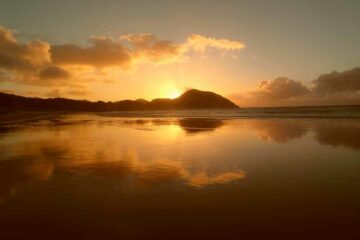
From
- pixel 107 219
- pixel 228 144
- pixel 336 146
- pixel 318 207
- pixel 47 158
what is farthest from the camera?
pixel 228 144

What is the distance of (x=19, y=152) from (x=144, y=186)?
1147 cm

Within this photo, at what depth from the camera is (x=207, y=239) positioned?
5926 millimetres

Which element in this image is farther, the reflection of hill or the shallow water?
the reflection of hill

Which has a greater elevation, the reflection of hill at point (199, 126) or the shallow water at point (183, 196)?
the reflection of hill at point (199, 126)

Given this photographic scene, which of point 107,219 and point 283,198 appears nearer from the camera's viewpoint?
point 107,219

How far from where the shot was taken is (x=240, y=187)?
9469 mm

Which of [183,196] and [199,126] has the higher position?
[199,126]

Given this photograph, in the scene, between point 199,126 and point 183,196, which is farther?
point 199,126

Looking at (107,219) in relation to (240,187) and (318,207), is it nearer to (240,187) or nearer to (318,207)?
(240,187)

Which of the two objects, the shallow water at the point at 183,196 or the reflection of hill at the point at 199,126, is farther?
the reflection of hill at the point at 199,126

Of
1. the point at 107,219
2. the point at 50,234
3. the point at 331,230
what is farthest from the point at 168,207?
the point at 331,230

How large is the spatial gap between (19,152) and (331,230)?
1718cm

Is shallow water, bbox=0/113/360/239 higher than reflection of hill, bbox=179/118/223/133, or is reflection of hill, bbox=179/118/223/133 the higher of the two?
reflection of hill, bbox=179/118/223/133

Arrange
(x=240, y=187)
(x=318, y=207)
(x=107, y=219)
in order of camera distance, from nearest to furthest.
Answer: (x=107, y=219) → (x=318, y=207) → (x=240, y=187)
